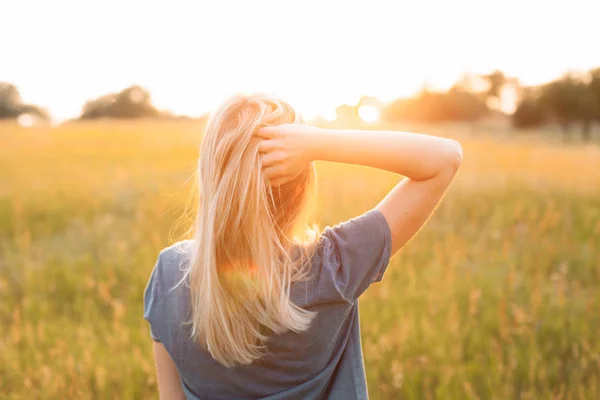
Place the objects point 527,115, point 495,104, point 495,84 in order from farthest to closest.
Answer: point 495,84
point 495,104
point 527,115

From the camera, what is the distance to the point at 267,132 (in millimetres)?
1350

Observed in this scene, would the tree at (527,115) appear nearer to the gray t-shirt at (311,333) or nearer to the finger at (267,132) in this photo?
the gray t-shirt at (311,333)

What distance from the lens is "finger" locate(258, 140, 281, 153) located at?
4.35 ft

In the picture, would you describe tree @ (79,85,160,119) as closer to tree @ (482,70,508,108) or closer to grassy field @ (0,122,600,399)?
grassy field @ (0,122,600,399)

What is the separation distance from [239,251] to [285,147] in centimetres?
32

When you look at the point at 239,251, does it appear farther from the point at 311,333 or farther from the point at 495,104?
the point at 495,104

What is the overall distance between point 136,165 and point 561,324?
299 inches

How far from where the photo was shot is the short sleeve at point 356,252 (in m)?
1.41

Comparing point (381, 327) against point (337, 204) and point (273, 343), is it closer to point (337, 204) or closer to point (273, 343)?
point (273, 343)

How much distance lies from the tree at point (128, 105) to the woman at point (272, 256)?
25.2 meters

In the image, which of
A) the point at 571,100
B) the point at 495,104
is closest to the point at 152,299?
the point at 571,100

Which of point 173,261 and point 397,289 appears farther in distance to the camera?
point 397,289

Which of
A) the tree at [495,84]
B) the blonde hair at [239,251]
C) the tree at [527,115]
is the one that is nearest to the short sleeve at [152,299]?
the blonde hair at [239,251]

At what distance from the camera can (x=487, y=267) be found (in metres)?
4.25
